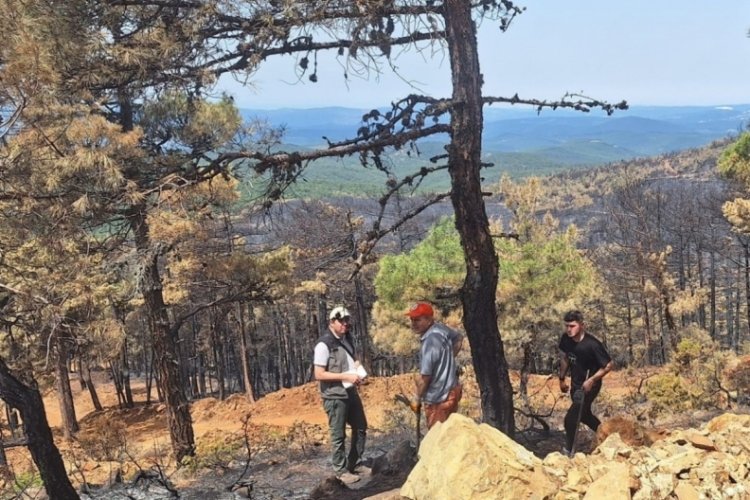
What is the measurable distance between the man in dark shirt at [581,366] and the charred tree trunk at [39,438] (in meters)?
4.24

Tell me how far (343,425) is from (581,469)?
245cm

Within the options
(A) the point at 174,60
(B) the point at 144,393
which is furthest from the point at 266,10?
(B) the point at 144,393

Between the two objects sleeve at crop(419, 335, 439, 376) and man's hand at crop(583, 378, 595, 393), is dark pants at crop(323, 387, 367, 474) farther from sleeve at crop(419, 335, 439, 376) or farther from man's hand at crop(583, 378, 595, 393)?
man's hand at crop(583, 378, 595, 393)

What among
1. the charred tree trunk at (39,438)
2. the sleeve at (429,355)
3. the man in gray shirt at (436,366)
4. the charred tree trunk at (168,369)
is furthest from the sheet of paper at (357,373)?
the charred tree trunk at (168,369)

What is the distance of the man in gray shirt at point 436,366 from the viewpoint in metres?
4.46

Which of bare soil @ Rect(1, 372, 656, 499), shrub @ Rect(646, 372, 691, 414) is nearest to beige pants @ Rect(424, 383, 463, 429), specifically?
bare soil @ Rect(1, 372, 656, 499)

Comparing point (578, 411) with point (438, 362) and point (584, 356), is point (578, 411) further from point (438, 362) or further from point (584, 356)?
point (438, 362)

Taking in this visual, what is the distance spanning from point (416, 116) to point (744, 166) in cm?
1449

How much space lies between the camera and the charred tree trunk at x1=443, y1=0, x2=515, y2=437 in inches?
174

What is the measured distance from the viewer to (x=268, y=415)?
17969 millimetres

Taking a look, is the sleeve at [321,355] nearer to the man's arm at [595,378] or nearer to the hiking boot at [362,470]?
the hiking boot at [362,470]

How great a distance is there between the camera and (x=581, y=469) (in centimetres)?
318

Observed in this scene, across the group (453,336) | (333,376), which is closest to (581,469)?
(453,336)

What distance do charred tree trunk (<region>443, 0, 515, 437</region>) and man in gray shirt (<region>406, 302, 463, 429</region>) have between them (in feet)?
0.94
